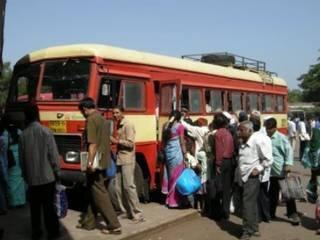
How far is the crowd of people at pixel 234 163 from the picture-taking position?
323 inches

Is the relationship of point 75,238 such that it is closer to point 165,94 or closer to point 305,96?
point 165,94

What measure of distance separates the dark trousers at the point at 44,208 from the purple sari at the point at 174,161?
10.3 ft

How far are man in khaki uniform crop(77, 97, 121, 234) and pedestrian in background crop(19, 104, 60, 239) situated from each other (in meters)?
0.54

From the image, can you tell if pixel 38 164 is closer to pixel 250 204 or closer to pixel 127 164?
pixel 127 164

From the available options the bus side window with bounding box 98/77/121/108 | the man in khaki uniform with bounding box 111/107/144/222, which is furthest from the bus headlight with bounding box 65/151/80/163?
the bus side window with bounding box 98/77/121/108

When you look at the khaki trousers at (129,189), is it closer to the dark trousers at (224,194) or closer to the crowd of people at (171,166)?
the crowd of people at (171,166)

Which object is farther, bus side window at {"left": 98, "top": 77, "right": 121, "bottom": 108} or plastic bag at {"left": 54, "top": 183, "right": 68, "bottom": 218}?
bus side window at {"left": 98, "top": 77, "right": 121, "bottom": 108}

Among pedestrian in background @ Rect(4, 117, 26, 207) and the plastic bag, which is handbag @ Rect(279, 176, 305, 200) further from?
pedestrian in background @ Rect(4, 117, 26, 207)

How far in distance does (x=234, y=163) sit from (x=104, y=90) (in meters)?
2.63

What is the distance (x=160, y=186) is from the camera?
11.1m

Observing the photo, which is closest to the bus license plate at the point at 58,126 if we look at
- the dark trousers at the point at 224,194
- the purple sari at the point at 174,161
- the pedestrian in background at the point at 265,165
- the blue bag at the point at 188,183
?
the purple sari at the point at 174,161

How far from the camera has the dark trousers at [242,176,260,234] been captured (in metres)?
8.06

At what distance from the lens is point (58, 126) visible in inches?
375

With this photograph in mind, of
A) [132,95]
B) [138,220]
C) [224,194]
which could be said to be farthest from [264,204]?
[132,95]
